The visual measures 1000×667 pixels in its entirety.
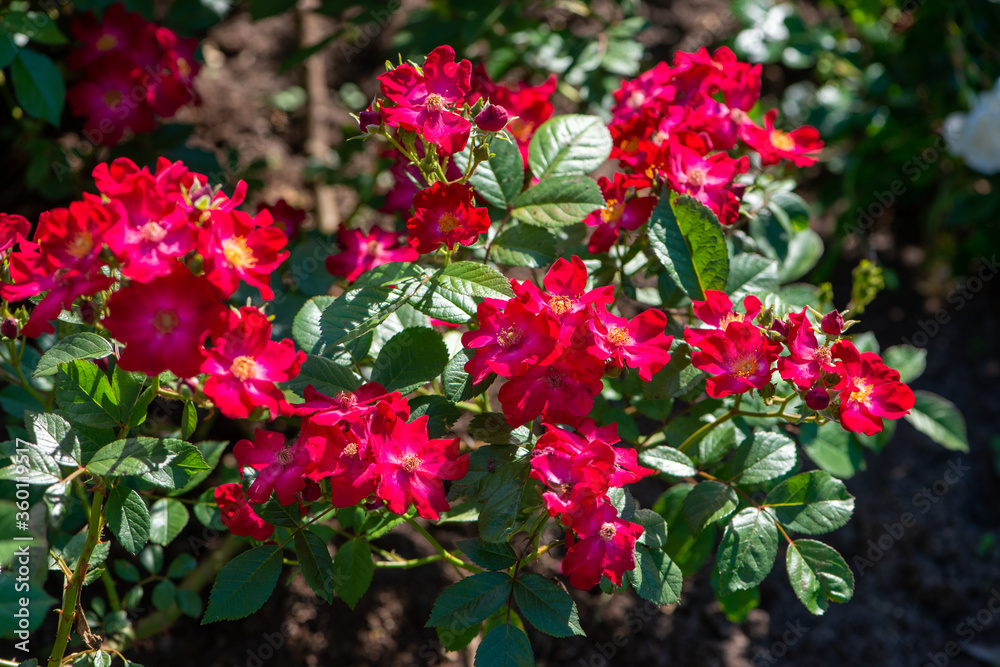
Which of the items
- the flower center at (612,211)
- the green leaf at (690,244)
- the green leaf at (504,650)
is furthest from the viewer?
the flower center at (612,211)

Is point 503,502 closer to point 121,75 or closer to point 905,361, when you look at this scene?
point 905,361

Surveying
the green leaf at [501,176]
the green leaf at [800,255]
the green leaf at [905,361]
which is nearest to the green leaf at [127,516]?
the green leaf at [501,176]

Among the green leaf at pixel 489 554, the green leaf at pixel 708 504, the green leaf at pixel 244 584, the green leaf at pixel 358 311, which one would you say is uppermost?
the green leaf at pixel 358 311

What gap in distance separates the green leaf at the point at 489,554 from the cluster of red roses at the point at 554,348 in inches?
9.6

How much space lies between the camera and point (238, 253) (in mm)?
1036

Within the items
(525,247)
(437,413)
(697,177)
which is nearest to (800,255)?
(697,177)

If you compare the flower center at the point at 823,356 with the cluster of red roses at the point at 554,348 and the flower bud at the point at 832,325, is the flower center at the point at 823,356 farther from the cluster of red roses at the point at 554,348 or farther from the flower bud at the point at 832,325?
the cluster of red roses at the point at 554,348

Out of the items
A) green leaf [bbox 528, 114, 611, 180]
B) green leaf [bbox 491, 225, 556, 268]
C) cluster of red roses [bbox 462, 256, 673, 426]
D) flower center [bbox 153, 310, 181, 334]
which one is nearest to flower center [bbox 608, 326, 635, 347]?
cluster of red roses [bbox 462, 256, 673, 426]

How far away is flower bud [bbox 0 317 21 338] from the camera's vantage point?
1256 millimetres

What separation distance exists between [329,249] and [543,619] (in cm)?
108

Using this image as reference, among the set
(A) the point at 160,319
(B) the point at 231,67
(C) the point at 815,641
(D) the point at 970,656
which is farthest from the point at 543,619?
(B) the point at 231,67

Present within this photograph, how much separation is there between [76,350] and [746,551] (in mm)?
1115

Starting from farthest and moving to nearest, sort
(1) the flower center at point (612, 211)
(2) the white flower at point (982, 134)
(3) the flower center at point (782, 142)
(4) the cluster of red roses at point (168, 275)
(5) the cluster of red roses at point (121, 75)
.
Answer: (2) the white flower at point (982, 134), (5) the cluster of red roses at point (121, 75), (3) the flower center at point (782, 142), (1) the flower center at point (612, 211), (4) the cluster of red roses at point (168, 275)

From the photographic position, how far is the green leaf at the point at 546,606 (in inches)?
45.5
